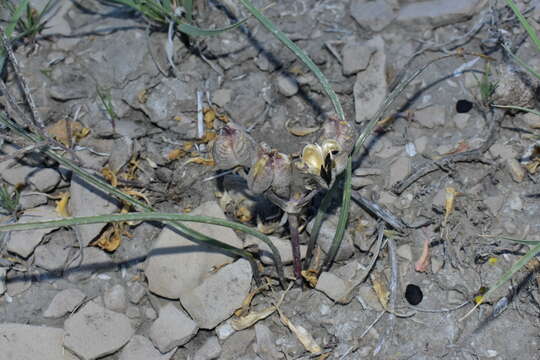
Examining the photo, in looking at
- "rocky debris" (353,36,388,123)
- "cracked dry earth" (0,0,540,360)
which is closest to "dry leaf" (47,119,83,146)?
"cracked dry earth" (0,0,540,360)

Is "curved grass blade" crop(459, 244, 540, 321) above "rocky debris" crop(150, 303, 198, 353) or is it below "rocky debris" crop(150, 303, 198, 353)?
above

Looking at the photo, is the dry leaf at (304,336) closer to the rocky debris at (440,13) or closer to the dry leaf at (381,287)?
the dry leaf at (381,287)

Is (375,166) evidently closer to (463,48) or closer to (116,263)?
(463,48)

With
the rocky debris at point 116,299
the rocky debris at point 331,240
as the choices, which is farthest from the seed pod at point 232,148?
the rocky debris at point 116,299

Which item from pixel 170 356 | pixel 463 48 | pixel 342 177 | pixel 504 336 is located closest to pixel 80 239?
pixel 170 356

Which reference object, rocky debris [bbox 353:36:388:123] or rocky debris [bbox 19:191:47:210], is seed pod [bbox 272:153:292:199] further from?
rocky debris [bbox 19:191:47:210]

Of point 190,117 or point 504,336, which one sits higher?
point 190,117
